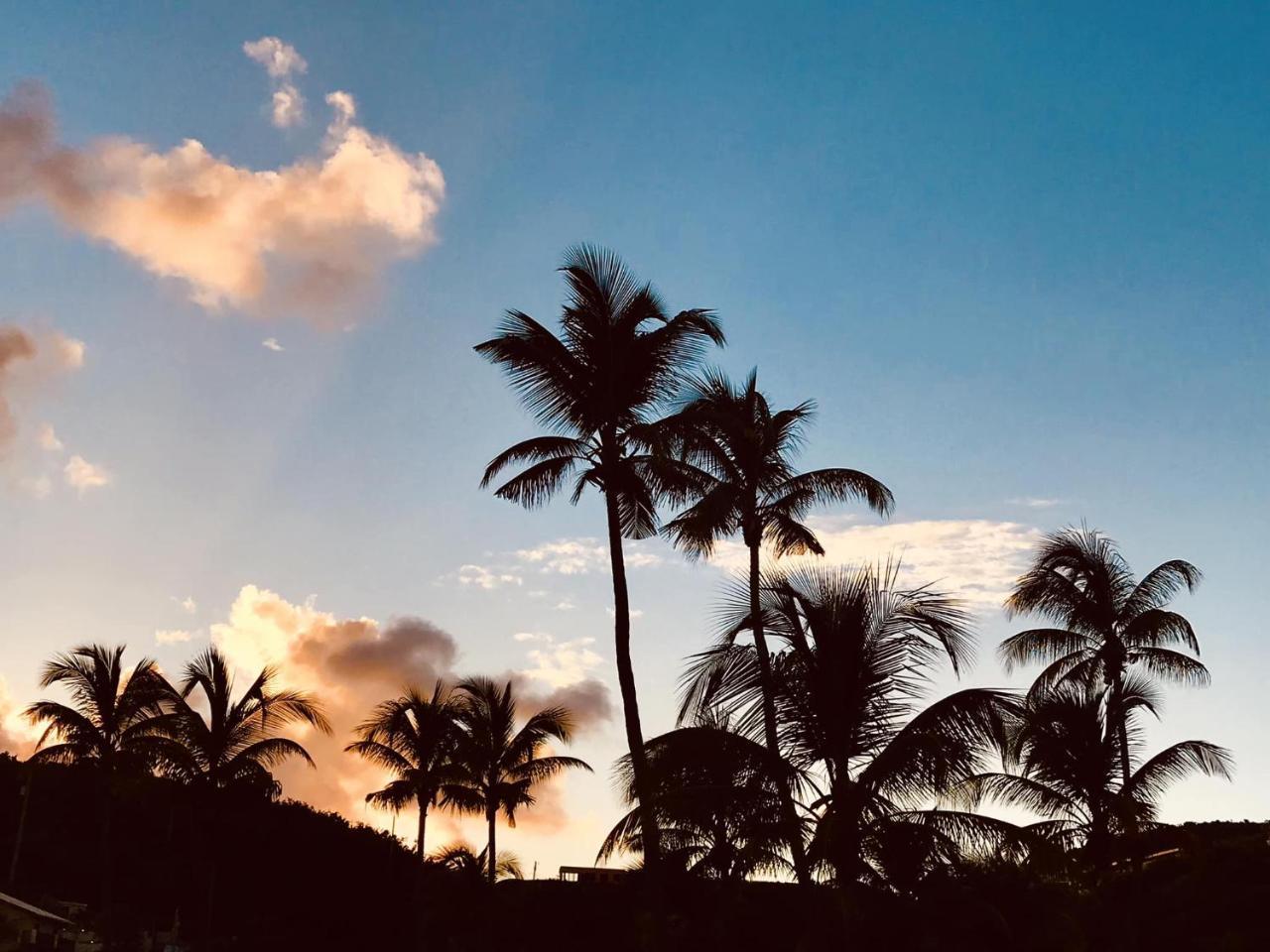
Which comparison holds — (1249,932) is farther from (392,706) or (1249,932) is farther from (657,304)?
(392,706)

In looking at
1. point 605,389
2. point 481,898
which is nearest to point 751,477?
point 605,389

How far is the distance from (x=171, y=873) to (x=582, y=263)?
89.7 ft

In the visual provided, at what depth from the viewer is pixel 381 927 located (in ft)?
128

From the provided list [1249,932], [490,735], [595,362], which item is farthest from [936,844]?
[490,735]

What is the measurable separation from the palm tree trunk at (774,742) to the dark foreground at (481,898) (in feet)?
1.49

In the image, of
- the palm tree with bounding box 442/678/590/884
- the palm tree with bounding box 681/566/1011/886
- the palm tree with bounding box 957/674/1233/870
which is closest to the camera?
the palm tree with bounding box 681/566/1011/886

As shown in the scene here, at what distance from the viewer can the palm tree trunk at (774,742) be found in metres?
13.3

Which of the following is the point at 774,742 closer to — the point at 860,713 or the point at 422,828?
the point at 860,713

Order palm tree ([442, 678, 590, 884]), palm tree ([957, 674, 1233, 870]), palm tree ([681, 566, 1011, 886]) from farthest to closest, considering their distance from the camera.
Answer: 1. palm tree ([442, 678, 590, 884])
2. palm tree ([957, 674, 1233, 870])
3. palm tree ([681, 566, 1011, 886])

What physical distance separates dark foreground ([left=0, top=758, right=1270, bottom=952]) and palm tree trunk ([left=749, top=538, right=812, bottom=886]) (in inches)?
17.9

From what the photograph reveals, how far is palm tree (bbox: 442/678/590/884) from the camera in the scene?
125ft

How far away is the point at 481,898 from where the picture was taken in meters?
31.3

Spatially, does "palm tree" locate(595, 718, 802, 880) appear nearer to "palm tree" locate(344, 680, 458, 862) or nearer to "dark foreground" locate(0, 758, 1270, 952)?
"dark foreground" locate(0, 758, 1270, 952)

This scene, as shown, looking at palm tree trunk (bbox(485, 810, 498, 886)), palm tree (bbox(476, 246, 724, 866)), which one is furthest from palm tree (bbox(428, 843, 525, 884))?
palm tree (bbox(476, 246, 724, 866))
